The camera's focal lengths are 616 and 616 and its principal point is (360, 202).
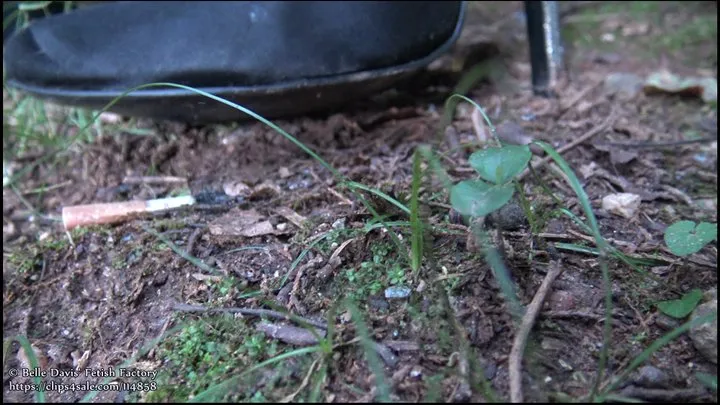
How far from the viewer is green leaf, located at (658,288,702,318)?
84 cm

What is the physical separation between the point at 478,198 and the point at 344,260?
0.28 meters

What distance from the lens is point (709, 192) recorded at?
1243 millimetres

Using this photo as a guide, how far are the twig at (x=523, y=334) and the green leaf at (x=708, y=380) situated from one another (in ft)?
0.66

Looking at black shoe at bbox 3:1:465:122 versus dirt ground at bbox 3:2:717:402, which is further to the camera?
black shoe at bbox 3:1:465:122

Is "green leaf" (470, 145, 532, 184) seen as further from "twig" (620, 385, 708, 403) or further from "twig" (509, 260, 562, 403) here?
"twig" (620, 385, 708, 403)

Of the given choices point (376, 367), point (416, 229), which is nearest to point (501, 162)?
point (416, 229)

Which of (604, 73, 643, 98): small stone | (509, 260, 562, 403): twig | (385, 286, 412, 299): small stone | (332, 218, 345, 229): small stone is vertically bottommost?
(604, 73, 643, 98): small stone

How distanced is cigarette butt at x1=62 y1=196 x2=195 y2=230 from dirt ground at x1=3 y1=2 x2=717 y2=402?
0.10 feet

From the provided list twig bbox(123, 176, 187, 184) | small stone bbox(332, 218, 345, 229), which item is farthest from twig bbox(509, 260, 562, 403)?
twig bbox(123, 176, 187, 184)

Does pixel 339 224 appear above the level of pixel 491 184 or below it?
below

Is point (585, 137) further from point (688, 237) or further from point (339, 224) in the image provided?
point (339, 224)

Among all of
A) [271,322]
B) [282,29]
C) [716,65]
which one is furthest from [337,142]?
[716,65]

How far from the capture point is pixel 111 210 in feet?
4.19

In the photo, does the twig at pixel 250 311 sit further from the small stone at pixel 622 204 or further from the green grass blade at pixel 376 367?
the small stone at pixel 622 204
